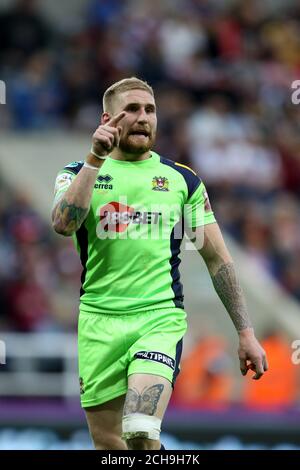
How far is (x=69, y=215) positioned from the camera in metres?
7.39

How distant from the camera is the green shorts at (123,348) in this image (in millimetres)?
7520

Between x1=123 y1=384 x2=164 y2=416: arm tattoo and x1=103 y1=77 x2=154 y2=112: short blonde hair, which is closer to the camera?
x1=123 y1=384 x2=164 y2=416: arm tattoo

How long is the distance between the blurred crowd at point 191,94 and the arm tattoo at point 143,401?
7393 millimetres

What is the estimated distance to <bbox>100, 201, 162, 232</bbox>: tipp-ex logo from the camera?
7688mm

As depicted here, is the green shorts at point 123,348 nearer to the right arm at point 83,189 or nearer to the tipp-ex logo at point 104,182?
the right arm at point 83,189

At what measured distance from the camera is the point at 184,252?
15.8m

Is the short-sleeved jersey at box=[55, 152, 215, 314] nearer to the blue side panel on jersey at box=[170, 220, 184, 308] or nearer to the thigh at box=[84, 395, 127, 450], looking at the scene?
the blue side panel on jersey at box=[170, 220, 184, 308]

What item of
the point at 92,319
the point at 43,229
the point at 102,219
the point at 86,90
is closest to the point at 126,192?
the point at 102,219

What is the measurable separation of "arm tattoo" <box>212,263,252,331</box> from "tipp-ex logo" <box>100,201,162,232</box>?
1.77ft

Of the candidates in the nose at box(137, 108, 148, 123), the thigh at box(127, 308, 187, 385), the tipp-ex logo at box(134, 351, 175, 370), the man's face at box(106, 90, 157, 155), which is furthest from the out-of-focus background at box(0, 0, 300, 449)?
the nose at box(137, 108, 148, 123)

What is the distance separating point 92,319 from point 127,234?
1.83ft

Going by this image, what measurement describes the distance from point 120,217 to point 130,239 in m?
0.14

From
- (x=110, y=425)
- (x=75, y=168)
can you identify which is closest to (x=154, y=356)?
(x=110, y=425)

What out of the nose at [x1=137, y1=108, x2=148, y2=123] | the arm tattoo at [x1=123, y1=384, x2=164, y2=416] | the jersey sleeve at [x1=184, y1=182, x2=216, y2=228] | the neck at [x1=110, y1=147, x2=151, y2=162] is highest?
the nose at [x1=137, y1=108, x2=148, y2=123]
